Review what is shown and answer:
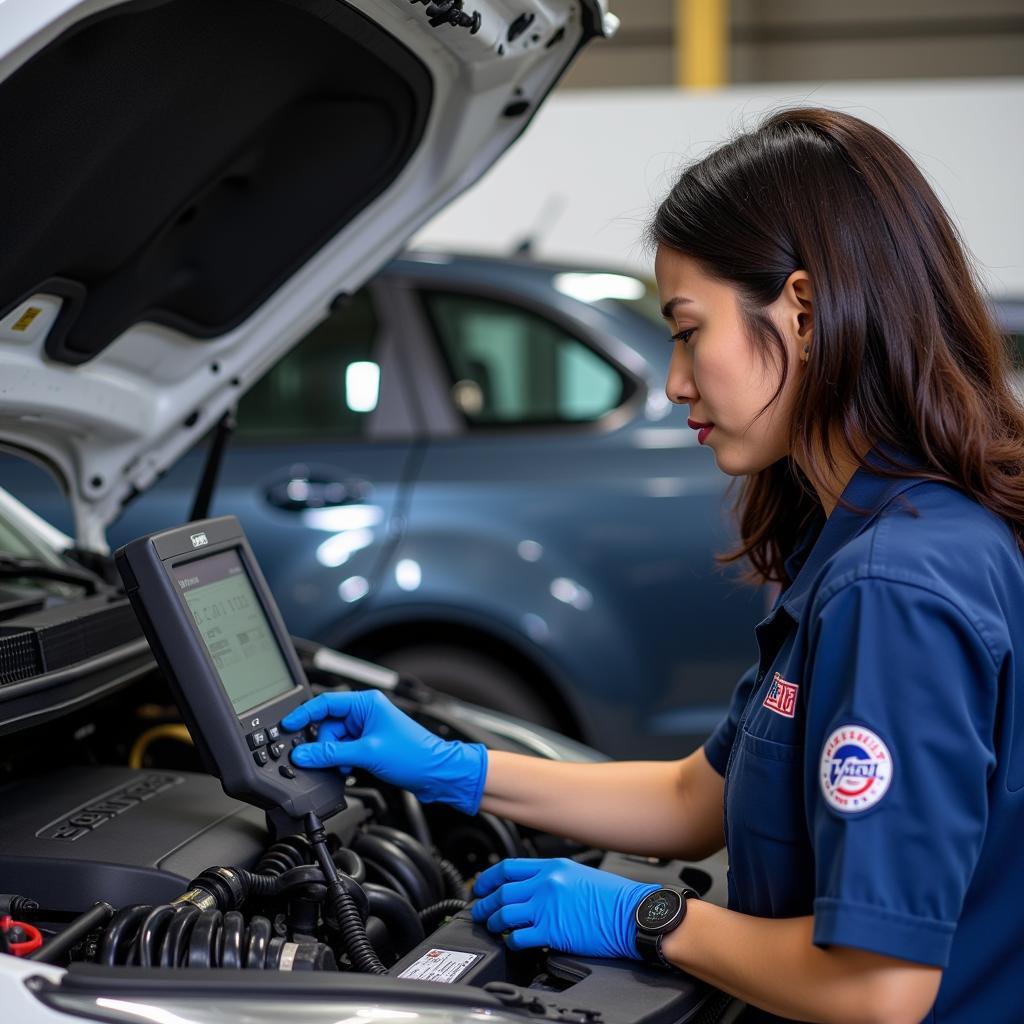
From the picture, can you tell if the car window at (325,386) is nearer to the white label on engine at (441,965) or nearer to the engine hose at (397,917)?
the engine hose at (397,917)

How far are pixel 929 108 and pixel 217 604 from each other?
232 inches

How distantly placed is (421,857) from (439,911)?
0.31ft

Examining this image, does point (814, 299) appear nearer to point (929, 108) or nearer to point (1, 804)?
point (1, 804)

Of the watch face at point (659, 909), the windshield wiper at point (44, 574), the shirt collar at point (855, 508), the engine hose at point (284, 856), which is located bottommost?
the engine hose at point (284, 856)

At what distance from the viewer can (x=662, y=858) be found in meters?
1.65

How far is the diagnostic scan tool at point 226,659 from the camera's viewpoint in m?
1.31

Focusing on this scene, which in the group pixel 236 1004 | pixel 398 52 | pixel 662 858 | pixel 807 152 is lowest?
pixel 662 858

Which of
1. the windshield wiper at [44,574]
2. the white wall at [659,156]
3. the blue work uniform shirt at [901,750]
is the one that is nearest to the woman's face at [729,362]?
the blue work uniform shirt at [901,750]

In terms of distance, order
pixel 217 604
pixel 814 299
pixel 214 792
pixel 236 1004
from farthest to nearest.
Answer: pixel 214 792
pixel 217 604
pixel 814 299
pixel 236 1004

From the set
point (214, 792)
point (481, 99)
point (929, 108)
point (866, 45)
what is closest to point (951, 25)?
point (866, 45)

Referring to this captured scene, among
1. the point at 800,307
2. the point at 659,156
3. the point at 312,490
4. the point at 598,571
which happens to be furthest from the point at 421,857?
the point at 659,156

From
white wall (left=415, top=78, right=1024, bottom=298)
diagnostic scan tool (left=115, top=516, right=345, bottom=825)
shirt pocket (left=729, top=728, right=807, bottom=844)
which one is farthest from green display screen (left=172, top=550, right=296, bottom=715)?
white wall (left=415, top=78, right=1024, bottom=298)

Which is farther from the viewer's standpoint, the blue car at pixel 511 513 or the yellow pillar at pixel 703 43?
the yellow pillar at pixel 703 43

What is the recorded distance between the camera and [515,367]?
3367 mm
